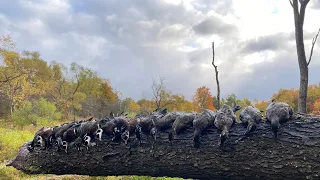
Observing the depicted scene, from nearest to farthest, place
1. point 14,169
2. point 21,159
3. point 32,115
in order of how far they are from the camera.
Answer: point 21,159 < point 14,169 < point 32,115

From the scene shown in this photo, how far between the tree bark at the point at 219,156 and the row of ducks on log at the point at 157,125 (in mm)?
85

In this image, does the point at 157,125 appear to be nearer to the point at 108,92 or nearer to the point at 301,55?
the point at 301,55

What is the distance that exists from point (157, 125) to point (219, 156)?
0.91m

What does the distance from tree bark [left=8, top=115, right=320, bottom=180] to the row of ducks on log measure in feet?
0.28

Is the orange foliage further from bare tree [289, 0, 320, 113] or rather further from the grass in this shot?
bare tree [289, 0, 320, 113]

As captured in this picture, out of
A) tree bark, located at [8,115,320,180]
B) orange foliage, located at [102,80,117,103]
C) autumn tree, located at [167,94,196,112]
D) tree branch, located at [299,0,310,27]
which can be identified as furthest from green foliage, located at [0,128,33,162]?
orange foliage, located at [102,80,117,103]

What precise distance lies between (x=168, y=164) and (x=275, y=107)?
1.45 m

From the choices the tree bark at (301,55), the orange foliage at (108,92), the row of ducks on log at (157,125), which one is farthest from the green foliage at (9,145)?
the orange foliage at (108,92)

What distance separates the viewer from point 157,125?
12.3 ft

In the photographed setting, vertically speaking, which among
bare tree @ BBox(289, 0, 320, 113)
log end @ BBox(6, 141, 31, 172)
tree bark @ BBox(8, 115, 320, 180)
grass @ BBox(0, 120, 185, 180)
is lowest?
grass @ BBox(0, 120, 185, 180)

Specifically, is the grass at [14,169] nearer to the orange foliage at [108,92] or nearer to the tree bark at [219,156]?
the tree bark at [219,156]

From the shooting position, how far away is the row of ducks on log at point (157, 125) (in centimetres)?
310

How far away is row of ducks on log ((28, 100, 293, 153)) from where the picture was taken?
10.2 feet

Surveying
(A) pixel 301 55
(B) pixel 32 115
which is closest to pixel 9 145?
(B) pixel 32 115
